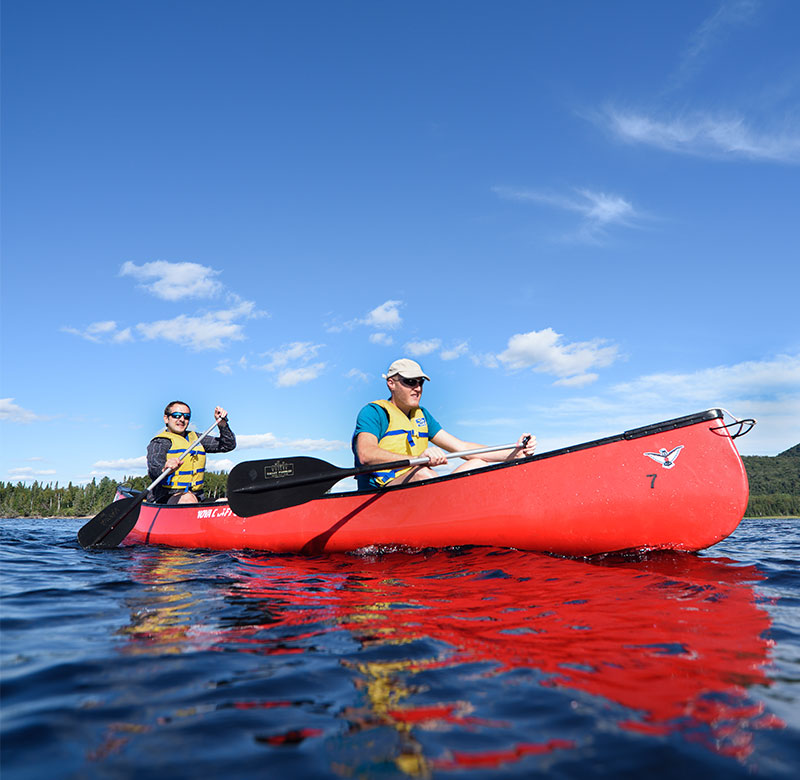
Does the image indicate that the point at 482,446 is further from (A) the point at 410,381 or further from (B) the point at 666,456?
(B) the point at 666,456

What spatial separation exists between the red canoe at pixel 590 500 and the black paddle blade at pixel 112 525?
4.11 m

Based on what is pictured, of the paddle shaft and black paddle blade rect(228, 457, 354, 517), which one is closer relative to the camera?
the paddle shaft

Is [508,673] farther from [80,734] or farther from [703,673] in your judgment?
[80,734]

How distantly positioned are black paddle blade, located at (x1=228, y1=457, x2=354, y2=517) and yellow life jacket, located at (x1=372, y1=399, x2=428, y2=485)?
59cm

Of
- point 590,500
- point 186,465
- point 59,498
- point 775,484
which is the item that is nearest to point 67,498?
Result: point 59,498

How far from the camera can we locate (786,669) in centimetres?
229

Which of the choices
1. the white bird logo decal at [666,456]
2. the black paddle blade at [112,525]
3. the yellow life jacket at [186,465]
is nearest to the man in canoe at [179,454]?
the yellow life jacket at [186,465]

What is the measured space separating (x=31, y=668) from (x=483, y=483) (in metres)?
3.96

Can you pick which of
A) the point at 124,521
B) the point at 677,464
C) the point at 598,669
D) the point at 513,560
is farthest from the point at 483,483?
the point at 124,521

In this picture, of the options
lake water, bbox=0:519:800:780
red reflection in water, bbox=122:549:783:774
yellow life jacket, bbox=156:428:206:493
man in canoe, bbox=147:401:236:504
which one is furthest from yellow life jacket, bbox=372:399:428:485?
yellow life jacket, bbox=156:428:206:493

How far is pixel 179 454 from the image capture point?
8.92m

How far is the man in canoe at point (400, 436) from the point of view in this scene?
6176 mm

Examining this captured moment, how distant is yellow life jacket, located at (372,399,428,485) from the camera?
6418 millimetres

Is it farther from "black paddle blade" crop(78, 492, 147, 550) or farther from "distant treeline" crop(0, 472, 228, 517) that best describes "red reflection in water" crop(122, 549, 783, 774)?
"distant treeline" crop(0, 472, 228, 517)
